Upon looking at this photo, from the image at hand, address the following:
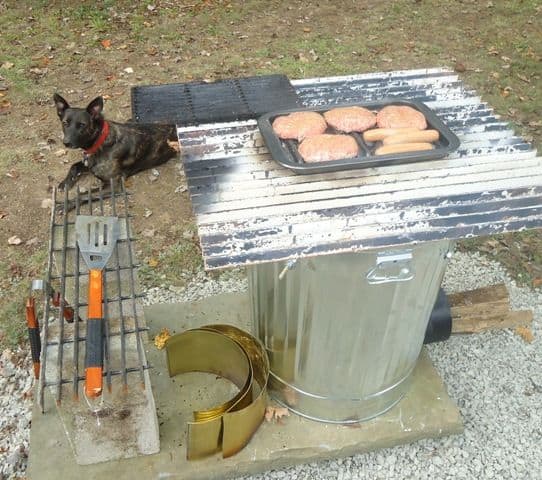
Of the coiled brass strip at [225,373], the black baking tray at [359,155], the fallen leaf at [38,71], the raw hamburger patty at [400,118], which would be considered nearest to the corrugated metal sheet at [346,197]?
the black baking tray at [359,155]

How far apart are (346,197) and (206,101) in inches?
117

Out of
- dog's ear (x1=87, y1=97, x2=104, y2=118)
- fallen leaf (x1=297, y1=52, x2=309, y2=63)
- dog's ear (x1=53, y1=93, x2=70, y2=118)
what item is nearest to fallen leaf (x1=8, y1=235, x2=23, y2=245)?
dog's ear (x1=53, y1=93, x2=70, y2=118)

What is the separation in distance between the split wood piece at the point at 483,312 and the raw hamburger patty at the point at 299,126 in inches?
68.5

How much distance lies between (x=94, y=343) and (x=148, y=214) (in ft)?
10.5

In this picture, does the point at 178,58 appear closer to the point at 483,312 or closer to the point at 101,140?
the point at 101,140

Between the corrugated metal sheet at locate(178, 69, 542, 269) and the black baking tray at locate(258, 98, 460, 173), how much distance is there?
0.14ft

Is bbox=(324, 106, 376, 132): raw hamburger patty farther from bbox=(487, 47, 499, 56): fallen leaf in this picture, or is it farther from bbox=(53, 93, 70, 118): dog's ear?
bbox=(487, 47, 499, 56): fallen leaf

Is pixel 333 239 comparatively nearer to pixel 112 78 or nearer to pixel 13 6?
pixel 112 78

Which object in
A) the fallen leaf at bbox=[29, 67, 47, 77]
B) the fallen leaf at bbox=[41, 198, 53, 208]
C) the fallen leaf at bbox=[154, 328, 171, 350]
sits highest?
the fallen leaf at bbox=[154, 328, 171, 350]

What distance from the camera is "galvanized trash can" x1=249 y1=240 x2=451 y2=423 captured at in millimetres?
2516

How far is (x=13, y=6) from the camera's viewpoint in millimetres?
10031

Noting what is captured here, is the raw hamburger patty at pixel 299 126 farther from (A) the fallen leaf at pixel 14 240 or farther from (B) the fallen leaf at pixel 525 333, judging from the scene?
(A) the fallen leaf at pixel 14 240

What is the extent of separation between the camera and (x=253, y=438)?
3234mm

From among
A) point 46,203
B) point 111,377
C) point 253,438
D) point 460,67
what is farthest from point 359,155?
point 460,67
